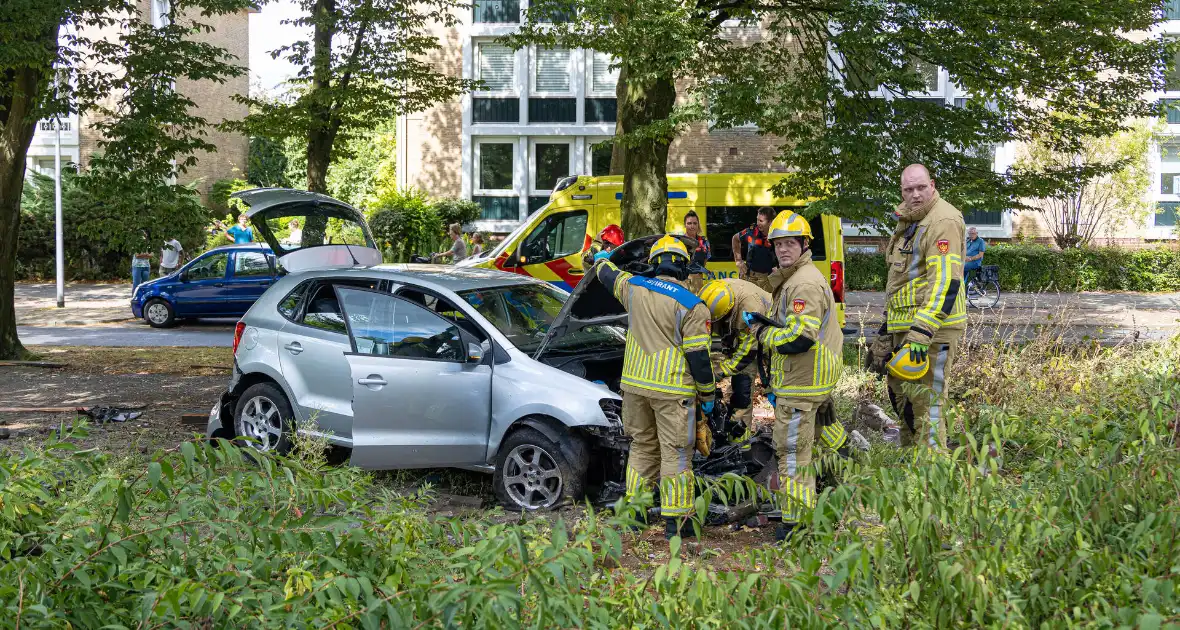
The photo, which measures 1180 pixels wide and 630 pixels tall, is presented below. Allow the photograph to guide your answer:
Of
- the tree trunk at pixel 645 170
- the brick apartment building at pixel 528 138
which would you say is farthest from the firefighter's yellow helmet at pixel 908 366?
the brick apartment building at pixel 528 138

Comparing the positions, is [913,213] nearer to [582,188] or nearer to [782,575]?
[782,575]

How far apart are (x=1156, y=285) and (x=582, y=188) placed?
18.2 m

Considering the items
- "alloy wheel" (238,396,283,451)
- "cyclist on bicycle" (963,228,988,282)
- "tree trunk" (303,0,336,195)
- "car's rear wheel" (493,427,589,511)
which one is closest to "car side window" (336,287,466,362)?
"car's rear wheel" (493,427,589,511)

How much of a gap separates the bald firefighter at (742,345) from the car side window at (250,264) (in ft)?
43.1

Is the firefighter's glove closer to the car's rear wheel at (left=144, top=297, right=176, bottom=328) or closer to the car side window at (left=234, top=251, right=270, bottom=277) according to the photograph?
the car side window at (left=234, top=251, right=270, bottom=277)

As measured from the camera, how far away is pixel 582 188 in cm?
1547

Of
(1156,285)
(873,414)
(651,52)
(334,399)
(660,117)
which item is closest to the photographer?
(334,399)

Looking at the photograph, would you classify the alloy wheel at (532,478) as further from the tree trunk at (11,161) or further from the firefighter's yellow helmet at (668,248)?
the tree trunk at (11,161)

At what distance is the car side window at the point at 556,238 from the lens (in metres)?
15.4

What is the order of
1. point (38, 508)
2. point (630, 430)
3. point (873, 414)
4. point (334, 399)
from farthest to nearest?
point (873, 414)
point (334, 399)
point (630, 430)
point (38, 508)

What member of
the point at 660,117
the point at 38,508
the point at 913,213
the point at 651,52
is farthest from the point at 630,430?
the point at 660,117

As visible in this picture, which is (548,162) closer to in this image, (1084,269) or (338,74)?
(338,74)

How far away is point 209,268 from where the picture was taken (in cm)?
1869

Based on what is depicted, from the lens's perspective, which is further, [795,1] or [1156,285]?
[1156,285]
